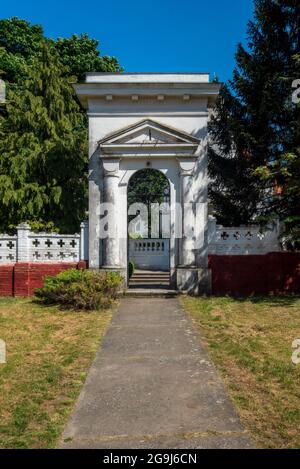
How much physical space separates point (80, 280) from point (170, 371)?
524 centimetres

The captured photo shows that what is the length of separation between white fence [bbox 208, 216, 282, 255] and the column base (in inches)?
30.9

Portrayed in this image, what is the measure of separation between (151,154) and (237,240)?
146 inches

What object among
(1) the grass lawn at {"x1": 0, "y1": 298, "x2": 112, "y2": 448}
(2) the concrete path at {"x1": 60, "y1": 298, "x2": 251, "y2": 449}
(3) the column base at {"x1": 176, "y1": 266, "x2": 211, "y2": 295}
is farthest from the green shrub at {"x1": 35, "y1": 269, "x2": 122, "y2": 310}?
(2) the concrete path at {"x1": 60, "y1": 298, "x2": 251, "y2": 449}

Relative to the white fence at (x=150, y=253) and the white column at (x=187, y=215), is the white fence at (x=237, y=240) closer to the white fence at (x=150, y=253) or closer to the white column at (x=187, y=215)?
the white column at (x=187, y=215)

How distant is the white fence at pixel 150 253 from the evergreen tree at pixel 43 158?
18.5ft

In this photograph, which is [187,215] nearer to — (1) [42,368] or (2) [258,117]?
(2) [258,117]

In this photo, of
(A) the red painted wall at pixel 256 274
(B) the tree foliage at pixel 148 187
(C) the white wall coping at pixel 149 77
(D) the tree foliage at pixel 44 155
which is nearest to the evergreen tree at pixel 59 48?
(D) the tree foliage at pixel 44 155

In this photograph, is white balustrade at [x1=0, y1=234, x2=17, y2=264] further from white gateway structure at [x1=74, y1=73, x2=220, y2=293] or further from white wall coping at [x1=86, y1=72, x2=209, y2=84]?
white wall coping at [x1=86, y1=72, x2=209, y2=84]

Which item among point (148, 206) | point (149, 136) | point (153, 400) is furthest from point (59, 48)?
point (153, 400)

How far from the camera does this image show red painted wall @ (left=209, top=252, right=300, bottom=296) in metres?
11.7

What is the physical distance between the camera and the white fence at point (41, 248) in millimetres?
11789

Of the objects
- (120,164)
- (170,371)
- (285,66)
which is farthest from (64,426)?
(285,66)

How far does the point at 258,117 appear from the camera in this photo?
12344 millimetres

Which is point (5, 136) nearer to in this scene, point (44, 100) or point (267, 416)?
point (44, 100)
